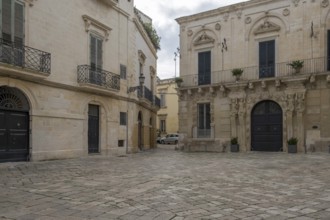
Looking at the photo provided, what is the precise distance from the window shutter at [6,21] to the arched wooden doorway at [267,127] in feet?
47.0

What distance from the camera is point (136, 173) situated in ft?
32.8

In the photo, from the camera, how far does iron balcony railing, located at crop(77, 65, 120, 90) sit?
15.6m

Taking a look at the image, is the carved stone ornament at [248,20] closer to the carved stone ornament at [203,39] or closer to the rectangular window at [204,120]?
the carved stone ornament at [203,39]

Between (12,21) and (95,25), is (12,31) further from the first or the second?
(95,25)

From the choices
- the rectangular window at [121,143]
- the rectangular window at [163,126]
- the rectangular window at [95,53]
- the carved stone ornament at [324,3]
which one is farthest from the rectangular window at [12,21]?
the rectangular window at [163,126]

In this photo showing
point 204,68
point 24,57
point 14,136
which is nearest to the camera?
point 24,57

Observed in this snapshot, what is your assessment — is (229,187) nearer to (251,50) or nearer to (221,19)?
(251,50)

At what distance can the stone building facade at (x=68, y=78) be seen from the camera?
12.5 m

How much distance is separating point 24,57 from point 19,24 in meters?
1.29

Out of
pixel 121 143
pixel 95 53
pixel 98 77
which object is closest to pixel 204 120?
pixel 121 143

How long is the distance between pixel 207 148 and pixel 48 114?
11.2m

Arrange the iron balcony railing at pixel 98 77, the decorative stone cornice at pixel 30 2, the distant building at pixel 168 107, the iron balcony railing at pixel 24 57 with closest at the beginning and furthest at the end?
the iron balcony railing at pixel 24 57
the decorative stone cornice at pixel 30 2
the iron balcony railing at pixel 98 77
the distant building at pixel 168 107

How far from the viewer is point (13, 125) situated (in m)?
12.7

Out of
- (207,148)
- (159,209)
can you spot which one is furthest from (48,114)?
(207,148)
